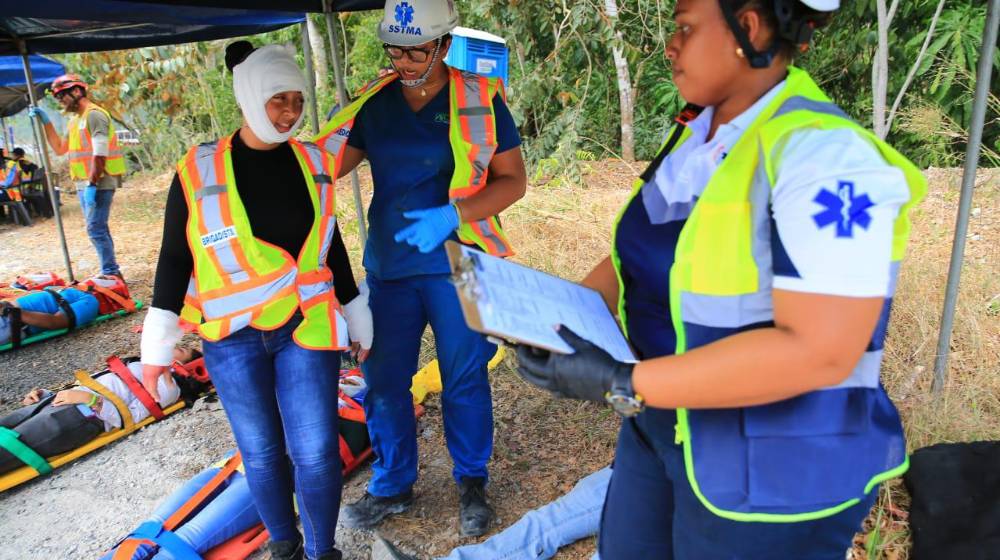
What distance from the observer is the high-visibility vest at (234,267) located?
191 cm

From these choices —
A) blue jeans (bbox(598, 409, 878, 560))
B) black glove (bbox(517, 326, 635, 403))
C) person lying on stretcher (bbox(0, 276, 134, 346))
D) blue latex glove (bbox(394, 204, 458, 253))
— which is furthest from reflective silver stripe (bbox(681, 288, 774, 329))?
person lying on stretcher (bbox(0, 276, 134, 346))

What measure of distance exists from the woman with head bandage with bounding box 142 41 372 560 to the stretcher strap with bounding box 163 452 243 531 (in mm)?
484

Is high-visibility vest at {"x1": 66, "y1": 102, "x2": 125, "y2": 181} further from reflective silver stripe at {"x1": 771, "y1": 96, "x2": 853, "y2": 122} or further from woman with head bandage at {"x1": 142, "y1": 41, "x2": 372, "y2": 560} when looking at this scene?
reflective silver stripe at {"x1": 771, "y1": 96, "x2": 853, "y2": 122}

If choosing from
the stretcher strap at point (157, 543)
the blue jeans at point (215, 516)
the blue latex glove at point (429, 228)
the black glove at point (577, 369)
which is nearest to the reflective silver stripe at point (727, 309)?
Result: the black glove at point (577, 369)

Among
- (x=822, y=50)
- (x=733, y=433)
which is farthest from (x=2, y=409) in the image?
(x=822, y=50)

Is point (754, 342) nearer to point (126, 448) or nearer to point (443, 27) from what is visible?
point (443, 27)

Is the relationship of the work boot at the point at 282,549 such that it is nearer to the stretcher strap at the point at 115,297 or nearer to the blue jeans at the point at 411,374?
the blue jeans at the point at 411,374

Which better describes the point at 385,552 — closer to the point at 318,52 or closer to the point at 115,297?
the point at 115,297

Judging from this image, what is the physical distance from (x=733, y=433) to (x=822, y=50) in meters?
7.95

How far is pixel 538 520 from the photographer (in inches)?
94.3

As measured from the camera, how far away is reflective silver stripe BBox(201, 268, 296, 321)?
6.33ft

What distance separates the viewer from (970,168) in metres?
2.28

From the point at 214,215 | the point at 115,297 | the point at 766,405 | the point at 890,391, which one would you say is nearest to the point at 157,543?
the point at 214,215

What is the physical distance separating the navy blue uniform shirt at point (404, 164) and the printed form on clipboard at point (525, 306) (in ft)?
3.67
